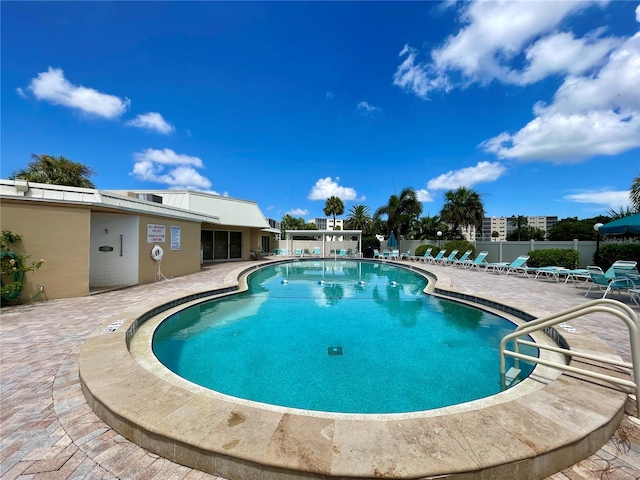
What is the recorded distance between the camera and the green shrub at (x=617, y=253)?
10359 millimetres

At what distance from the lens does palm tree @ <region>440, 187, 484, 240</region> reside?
935 inches

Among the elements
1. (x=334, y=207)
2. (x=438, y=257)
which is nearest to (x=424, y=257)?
(x=438, y=257)

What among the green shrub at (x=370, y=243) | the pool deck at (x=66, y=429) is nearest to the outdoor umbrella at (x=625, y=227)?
the pool deck at (x=66, y=429)

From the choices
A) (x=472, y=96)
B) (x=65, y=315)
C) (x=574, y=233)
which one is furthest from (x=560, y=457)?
(x=574, y=233)

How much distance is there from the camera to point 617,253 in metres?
10.8

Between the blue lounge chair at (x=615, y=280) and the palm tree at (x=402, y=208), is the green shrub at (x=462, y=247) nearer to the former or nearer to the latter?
the palm tree at (x=402, y=208)

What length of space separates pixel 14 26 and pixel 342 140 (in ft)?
62.8

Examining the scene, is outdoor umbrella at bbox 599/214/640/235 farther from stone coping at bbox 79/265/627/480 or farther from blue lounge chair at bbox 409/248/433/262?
blue lounge chair at bbox 409/248/433/262

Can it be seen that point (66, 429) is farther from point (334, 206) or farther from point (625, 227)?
point (334, 206)

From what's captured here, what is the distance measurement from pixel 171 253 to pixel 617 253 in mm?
18751

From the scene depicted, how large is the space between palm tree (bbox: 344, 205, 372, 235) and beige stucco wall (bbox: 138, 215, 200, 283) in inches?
1063

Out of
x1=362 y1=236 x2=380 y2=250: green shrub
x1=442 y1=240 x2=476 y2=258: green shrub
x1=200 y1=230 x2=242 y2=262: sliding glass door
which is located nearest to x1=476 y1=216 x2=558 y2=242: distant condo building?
x1=362 y1=236 x2=380 y2=250: green shrub

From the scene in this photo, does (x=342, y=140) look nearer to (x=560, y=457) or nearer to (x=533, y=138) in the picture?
(x=533, y=138)

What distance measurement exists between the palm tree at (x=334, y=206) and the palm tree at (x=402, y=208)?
16.1 metres
